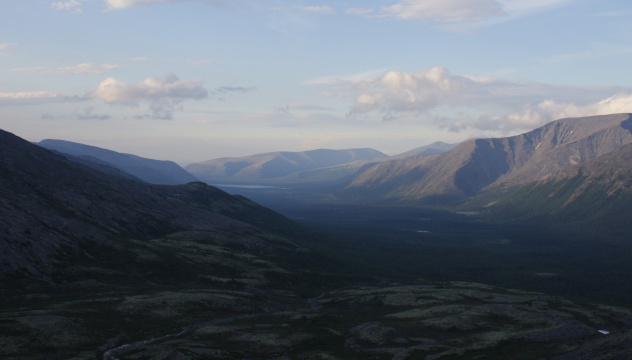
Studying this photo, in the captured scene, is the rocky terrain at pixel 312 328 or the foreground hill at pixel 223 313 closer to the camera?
the rocky terrain at pixel 312 328

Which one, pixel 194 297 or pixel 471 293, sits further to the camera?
pixel 471 293

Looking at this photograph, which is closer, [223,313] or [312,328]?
[312,328]

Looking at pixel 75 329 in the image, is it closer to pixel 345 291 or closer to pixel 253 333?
pixel 253 333

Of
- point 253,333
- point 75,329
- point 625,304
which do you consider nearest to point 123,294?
point 75,329

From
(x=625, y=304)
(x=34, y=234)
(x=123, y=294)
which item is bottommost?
(x=625, y=304)

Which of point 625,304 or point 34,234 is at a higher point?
point 34,234

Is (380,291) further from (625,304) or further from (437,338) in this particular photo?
(625,304)

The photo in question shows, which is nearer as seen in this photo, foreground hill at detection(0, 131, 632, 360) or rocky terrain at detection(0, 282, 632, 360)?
rocky terrain at detection(0, 282, 632, 360)

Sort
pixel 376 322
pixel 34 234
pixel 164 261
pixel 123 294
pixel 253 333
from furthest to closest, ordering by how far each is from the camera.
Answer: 1. pixel 164 261
2. pixel 34 234
3. pixel 123 294
4. pixel 376 322
5. pixel 253 333

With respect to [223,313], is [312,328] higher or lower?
higher

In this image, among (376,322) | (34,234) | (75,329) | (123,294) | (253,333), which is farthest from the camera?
(34,234)
